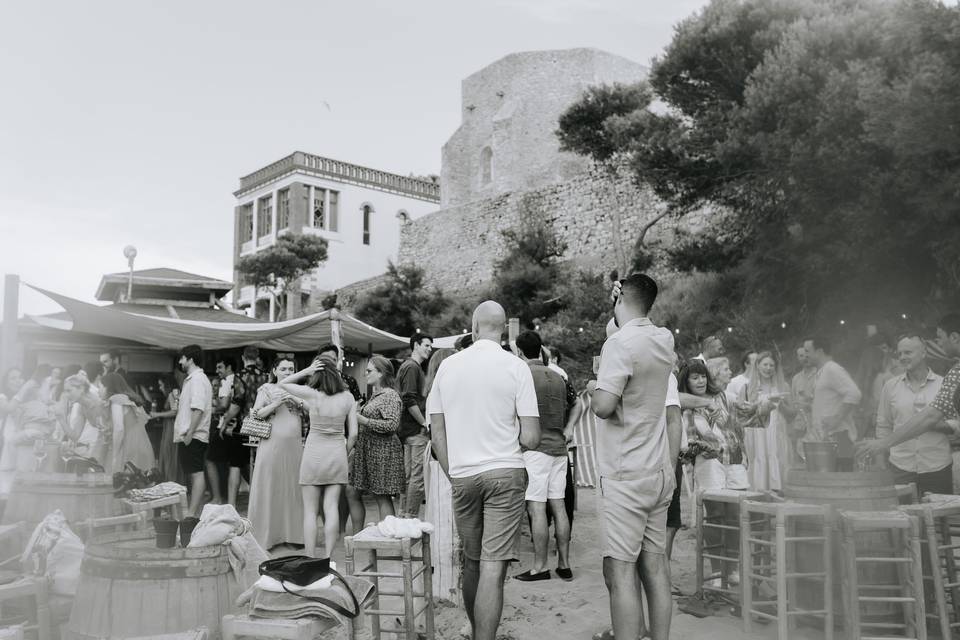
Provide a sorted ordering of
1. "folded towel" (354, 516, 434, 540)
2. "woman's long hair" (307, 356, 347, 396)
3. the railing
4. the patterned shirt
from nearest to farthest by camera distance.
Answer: "folded towel" (354, 516, 434, 540) → the patterned shirt → "woman's long hair" (307, 356, 347, 396) → the railing

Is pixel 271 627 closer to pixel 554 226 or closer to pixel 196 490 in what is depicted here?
pixel 196 490

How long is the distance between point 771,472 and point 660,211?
15.9 m

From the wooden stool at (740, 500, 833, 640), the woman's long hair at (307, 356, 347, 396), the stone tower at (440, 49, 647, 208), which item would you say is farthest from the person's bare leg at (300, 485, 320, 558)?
the stone tower at (440, 49, 647, 208)

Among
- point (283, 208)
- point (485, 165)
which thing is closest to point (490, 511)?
point (485, 165)

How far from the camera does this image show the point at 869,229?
9.77m

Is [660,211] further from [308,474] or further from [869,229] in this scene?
[308,474]

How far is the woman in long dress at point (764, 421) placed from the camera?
220 inches

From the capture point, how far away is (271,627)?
8.58 feet

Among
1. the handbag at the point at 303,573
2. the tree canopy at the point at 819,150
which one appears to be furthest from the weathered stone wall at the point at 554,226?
the handbag at the point at 303,573

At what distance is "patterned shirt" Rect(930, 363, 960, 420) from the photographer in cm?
384

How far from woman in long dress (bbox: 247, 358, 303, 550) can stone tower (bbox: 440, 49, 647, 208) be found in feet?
90.9

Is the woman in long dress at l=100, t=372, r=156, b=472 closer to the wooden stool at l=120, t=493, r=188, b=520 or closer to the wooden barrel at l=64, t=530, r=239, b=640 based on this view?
the wooden stool at l=120, t=493, r=188, b=520

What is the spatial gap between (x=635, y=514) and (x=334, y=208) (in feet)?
121

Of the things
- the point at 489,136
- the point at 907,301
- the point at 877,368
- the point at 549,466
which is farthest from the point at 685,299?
the point at 489,136
